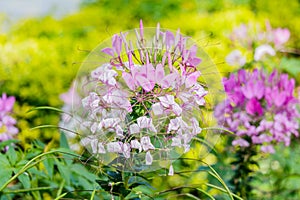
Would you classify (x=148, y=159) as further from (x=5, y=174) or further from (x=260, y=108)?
(x=260, y=108)

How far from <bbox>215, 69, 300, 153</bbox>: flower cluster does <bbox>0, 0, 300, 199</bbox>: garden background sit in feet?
0.41

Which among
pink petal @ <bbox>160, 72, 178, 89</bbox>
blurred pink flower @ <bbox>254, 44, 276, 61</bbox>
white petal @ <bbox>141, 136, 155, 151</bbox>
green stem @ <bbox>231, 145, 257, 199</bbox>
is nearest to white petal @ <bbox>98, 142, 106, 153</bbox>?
white petal @ <bbox>141, 136, 155, 151</bbox>

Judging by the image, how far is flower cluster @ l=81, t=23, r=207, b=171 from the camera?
1.30 metres

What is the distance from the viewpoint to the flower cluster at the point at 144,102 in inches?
51.0

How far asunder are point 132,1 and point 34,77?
314 cm

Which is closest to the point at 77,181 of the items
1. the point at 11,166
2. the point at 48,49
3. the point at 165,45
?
the point at 11,166

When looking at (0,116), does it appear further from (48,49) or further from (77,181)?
(48,49)

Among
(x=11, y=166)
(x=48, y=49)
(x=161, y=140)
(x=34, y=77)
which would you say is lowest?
(x=11, y=166)

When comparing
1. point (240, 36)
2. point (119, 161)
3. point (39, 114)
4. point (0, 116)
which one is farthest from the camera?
point (39, 114)

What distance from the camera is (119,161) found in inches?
53.7

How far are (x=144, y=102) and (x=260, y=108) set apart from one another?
85 cm

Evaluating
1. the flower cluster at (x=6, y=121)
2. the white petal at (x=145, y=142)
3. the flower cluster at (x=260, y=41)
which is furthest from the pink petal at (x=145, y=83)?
the flower cluster at (x=260, y=41)

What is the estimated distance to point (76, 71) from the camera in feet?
12.8

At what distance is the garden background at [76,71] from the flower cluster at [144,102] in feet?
0.39
